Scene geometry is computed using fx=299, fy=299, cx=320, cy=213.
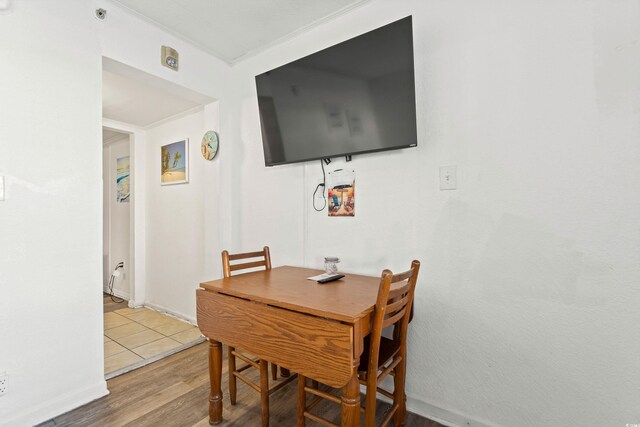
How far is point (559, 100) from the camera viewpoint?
135 cm

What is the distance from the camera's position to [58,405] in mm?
1677

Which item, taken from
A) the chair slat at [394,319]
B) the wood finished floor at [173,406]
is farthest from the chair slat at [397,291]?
the wood finished floor at [173,406]

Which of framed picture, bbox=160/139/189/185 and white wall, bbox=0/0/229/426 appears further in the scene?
framed picture, bbox=160/139/189/185

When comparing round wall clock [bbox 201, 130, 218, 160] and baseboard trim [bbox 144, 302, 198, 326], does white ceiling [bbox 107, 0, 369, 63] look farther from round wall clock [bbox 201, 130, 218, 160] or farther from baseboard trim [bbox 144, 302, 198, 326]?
baseboard trim [bbox 144, 302, 198, 326]

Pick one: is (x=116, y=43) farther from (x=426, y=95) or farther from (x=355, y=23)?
(x=426, y=95)

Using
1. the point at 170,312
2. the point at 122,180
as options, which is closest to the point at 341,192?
the point at 170,312

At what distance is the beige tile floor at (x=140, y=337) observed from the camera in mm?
2316

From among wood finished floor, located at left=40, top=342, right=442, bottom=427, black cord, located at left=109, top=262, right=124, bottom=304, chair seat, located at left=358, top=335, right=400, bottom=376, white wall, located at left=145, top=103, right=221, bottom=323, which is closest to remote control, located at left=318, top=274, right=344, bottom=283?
chair seat, located at left=358, top=335, right=400, bottom=376

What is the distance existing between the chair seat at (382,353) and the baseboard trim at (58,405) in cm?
166

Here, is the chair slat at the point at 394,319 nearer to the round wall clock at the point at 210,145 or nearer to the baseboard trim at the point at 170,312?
the round wall clock at the point at 210,145

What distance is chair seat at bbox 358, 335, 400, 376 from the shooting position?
130cm

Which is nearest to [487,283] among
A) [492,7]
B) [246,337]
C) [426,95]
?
[426,95]

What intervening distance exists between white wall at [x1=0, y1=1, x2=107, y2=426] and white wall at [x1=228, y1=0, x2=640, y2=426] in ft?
5.50

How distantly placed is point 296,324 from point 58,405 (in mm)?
1574
